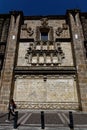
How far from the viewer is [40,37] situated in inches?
909

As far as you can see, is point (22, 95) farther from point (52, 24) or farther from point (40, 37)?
point (52, 24)

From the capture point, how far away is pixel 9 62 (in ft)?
62.1

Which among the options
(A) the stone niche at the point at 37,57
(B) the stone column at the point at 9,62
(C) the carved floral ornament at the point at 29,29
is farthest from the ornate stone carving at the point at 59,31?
(B) the stone column at the point at 9,62

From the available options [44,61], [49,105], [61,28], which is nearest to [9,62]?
[44,61]

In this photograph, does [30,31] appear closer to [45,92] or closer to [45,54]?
[45,54]

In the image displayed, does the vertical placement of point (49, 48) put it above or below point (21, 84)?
above

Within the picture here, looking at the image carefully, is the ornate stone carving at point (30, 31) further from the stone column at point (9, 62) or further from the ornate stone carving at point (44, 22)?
the ornate stone carving at point (44, 22)

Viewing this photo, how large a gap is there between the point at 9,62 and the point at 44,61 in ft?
11.9

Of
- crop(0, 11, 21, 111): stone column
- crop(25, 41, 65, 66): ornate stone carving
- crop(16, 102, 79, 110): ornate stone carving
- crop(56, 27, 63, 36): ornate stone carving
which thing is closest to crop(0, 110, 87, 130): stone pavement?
crop(0, 11, 21, 111): stone column

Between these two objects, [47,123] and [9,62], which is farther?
[9,62]

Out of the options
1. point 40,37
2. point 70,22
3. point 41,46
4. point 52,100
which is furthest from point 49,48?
point 52,100

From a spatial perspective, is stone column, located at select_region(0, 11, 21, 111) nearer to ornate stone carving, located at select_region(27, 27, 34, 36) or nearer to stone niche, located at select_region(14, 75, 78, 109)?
stone niche, located at select_region(14, 75, 78, 109)

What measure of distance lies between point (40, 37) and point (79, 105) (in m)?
9.95

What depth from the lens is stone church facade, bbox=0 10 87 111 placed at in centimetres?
1714
